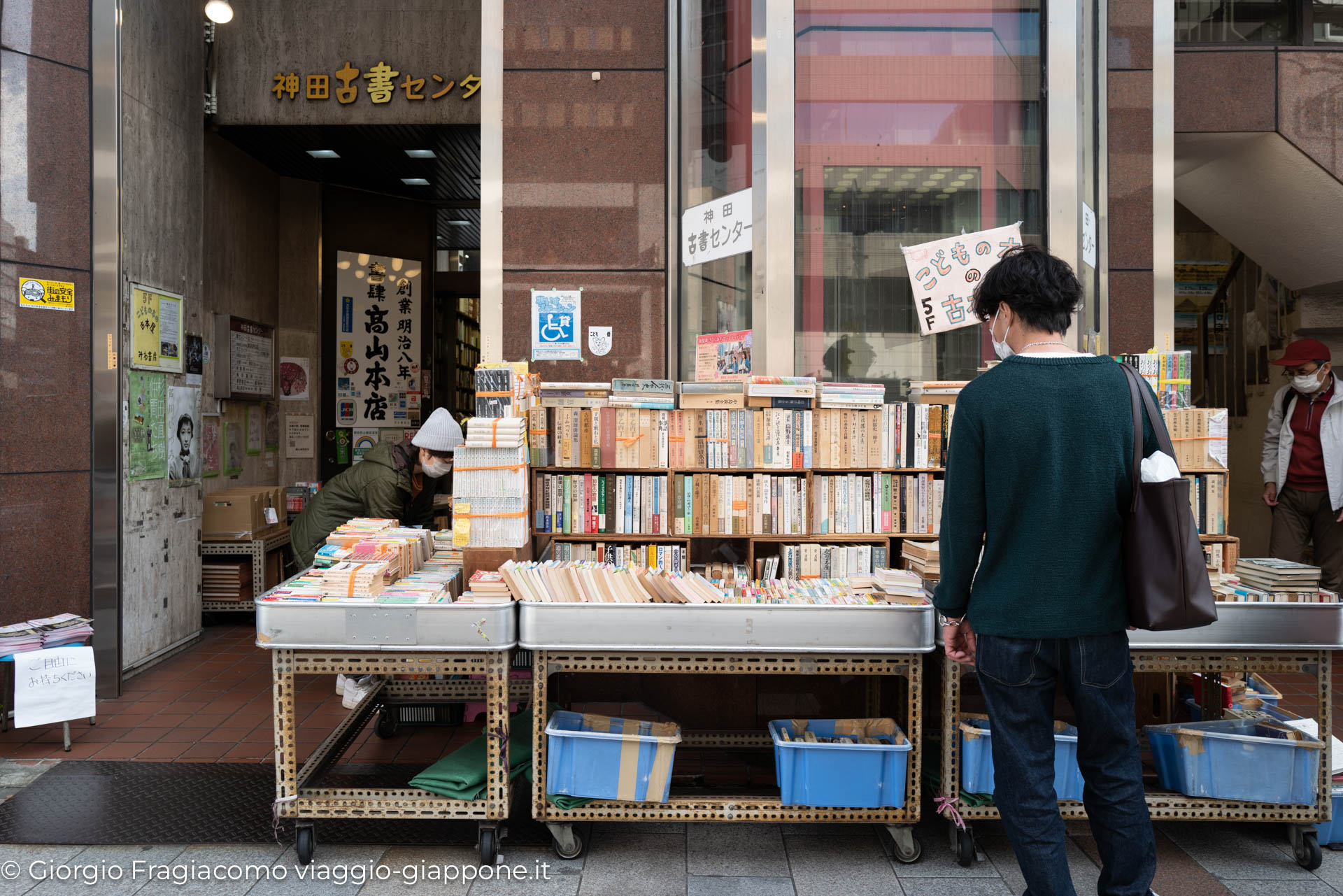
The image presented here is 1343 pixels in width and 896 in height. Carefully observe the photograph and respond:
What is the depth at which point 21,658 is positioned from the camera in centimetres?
406

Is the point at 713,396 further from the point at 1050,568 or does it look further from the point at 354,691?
the point at 354,691

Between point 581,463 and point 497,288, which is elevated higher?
point 497,288

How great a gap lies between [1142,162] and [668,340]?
303 centimetres

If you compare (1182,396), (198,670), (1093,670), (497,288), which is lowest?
(198,670)

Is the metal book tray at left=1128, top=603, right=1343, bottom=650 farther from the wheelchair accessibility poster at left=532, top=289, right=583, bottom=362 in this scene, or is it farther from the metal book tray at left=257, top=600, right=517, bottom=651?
the wheelchair accessibility poster at left=532, top=289, right=583, bottom=362

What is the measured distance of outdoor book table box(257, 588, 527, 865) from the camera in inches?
120

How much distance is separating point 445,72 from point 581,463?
415 cm

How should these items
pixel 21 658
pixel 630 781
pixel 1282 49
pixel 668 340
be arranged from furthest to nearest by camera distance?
pixel 1282 49 → pixel 668 340 → pixel 21 658 → pixel 630 781

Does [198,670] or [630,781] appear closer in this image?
[630,781]

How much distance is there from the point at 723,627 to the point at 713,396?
1.42m

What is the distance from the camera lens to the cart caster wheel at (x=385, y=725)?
173 inches

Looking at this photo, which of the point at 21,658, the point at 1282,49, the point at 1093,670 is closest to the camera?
the point at 1093,670

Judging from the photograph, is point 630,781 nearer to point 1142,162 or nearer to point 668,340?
point 668,340

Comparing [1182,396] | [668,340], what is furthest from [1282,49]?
[668,340]
